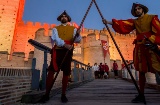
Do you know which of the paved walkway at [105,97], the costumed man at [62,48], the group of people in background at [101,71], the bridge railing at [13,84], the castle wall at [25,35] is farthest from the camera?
Result: the castle wall at [25,35]

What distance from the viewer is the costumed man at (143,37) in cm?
245

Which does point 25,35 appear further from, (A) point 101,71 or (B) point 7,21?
(A) point 101,71

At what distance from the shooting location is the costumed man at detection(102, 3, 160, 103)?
2447mm

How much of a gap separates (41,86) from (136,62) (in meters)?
1.66

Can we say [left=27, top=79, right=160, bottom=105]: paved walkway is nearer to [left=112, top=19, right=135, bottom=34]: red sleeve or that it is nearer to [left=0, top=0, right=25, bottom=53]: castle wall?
[left=112, top=19, right=135, bottom=34]: red sleeve

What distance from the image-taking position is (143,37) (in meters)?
2.60

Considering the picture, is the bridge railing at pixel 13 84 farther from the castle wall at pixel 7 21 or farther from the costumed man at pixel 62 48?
the castle wall at pixel 7 21

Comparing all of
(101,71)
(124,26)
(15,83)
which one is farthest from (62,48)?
(101,71)

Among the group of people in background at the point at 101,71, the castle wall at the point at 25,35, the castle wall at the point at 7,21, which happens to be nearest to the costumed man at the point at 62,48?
the group of people in background at the point at 101,71

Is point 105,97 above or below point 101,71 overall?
below

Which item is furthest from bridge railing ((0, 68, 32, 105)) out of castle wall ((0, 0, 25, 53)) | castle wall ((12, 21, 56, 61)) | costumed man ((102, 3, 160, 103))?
castle wall ((12, 21, 56, 61))

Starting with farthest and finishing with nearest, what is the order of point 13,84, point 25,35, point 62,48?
point 25,35 → point 62,48 → point 13,84

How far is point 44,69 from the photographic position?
315cm

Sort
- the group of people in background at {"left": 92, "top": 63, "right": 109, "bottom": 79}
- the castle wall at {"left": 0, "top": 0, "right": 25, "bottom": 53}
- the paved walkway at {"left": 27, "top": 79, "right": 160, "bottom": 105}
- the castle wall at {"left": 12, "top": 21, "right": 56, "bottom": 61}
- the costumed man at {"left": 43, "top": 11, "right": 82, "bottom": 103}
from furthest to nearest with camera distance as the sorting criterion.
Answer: the castle wall at {"left": 12, "top": 21, "right": 56, "bottom": 61} < the castle wall at {"left": 0, "top": 0, "right": 25, "bottom": 53} < the group of people in background at {"left": 92, "top": 63, "right": 109, "bottom": 79} < the costumed man at {"left": 43, "top": 11, "right": 82, "bottom": 103} < the paved walkway at {"left": 27, "top": 79, "right": 160, "bottom": 105}
